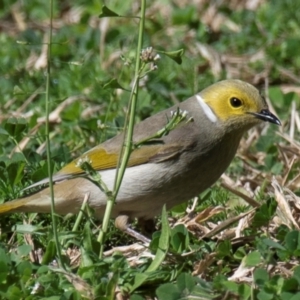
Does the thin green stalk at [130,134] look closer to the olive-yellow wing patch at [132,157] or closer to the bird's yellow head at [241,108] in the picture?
the olive-yellow wing patch at [132,157]

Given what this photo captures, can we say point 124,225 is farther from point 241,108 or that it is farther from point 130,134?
point 130,134

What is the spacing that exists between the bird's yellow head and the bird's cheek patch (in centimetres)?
2

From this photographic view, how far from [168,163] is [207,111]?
23.9 inches

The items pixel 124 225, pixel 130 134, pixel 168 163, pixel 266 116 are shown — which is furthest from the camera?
pixel 266 116

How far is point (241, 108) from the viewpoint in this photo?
6.66 m

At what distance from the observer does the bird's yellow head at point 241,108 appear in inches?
262

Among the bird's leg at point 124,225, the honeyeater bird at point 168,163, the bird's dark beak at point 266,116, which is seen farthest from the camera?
the bird's dark beak at point 266,116

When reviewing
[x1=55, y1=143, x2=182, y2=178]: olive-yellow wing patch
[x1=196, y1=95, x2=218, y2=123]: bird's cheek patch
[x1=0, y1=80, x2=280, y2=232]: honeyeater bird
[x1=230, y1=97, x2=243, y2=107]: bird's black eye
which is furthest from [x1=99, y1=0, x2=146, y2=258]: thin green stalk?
[x1=230, y1=97, x2=243, y2=107]: bird's black eye

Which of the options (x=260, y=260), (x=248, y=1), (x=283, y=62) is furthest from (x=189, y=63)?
(x=260, y=260)

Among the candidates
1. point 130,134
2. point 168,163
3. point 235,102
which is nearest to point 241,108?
point 235,102

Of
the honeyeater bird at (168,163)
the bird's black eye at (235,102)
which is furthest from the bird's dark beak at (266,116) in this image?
the bird's black eye at (235,102)

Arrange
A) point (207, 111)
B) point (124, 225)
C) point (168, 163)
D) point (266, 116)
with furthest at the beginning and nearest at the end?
point (207, 111) → point (266, 116) → point (124, 225) → point (168, 163)

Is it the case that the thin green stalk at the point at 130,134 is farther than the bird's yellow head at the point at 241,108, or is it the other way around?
the bird's yellow head at the point at 241,108

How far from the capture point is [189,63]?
980 cm
